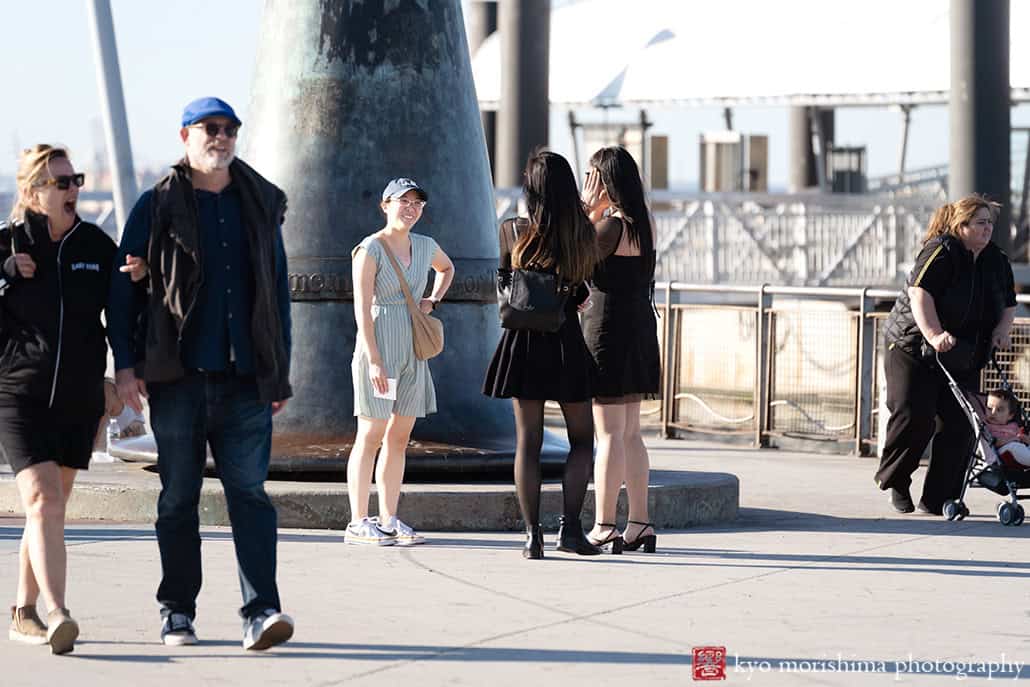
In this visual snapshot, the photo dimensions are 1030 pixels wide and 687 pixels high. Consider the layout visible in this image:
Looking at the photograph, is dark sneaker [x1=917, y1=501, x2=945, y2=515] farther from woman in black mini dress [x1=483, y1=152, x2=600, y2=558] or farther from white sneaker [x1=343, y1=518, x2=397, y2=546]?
white sneaker [x1=343, y1=518, x2=397, y2=546]

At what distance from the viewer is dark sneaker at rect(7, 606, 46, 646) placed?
662cm

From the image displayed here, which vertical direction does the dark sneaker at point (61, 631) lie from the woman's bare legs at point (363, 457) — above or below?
below

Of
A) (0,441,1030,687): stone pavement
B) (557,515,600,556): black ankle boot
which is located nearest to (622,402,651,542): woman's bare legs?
(0,441,1030,687): stone pavement

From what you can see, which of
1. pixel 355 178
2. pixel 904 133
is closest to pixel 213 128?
pixel 355 178

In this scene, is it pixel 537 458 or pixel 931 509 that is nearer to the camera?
pixel 537 458

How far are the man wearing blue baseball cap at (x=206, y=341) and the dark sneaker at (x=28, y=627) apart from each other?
42cm

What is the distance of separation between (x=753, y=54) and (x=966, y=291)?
2381 cm

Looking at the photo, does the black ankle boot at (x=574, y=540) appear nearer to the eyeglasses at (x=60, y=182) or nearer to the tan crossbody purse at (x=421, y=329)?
the tan crossbody purse at (x=421, y=329)

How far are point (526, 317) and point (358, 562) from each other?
4.25ft

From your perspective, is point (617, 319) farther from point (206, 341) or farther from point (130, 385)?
point (130, 385)

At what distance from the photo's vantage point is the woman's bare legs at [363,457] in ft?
29.6

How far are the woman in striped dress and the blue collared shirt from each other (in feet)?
7.76

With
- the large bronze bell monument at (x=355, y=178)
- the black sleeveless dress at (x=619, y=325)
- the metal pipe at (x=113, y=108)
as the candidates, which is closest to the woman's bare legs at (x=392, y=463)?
the black sleeveless dress at (x=619, y=325)

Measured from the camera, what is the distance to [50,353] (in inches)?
255
